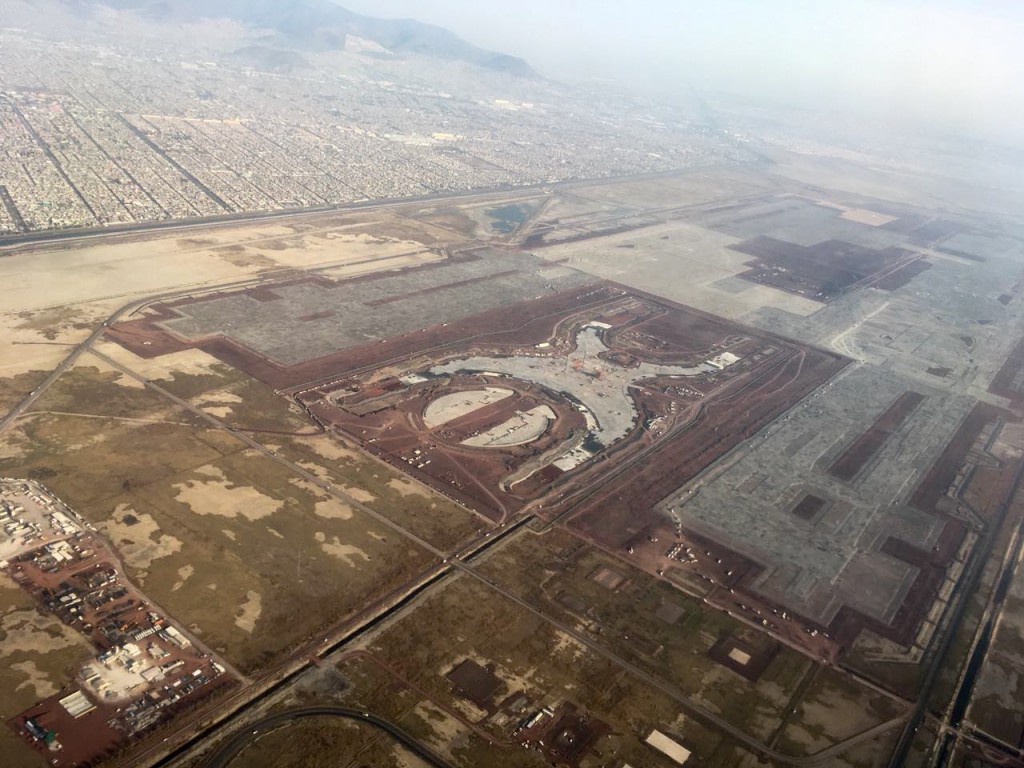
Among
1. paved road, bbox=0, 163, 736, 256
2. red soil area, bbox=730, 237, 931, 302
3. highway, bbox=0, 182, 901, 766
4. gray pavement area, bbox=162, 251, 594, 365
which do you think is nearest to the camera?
highway, bbox=0, 182, 901, 766

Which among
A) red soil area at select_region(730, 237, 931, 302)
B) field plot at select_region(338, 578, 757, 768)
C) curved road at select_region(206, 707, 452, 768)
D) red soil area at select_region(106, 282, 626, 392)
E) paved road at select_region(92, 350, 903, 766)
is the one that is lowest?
curved road at select_region(206, 707, 452, 768)

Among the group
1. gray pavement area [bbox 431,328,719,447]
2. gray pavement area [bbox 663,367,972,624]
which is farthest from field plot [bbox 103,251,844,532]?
gray pavement area [bbox 663,367,972,624]

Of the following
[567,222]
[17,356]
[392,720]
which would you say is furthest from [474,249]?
[392,720]

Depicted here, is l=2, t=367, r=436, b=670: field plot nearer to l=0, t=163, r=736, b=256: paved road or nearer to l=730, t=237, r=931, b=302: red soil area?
l=0, t=163, r=736, b=256: paved road

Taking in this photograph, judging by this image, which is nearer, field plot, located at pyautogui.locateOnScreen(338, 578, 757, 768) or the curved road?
the curved road

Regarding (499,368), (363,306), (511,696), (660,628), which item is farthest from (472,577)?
(363,306)

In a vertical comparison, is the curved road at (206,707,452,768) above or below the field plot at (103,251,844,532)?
below

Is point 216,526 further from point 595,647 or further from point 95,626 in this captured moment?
point 595,647

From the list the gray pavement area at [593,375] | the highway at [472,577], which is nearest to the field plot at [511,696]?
the highway at [472,577]
